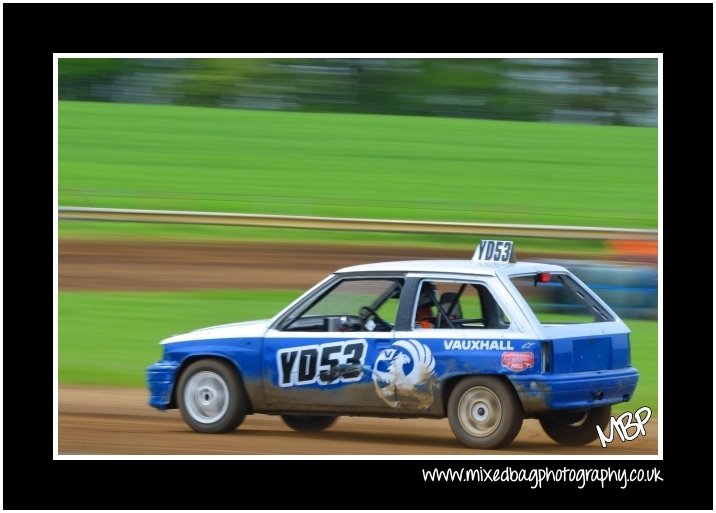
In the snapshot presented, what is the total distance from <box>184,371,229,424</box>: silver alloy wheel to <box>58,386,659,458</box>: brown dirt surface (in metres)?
0.20

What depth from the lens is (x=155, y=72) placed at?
797 inches

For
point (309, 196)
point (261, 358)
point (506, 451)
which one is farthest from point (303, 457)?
point (309, 196)

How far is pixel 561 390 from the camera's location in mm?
8414

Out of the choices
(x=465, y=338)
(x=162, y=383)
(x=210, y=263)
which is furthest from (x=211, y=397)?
(x=210, y=263)

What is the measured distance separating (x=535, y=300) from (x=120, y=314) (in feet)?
20.5

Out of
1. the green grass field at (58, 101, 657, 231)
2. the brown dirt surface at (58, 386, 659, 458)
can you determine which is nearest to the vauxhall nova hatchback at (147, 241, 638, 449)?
the brown dirt surface at (58, 386, 659, 458)

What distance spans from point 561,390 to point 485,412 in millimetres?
689

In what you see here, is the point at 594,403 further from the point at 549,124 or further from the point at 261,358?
the point at 549,124

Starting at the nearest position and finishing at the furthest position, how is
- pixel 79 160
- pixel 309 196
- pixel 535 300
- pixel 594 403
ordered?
pixel 594 403, pixel 535 300, pixel 309 196, pixel 79 160

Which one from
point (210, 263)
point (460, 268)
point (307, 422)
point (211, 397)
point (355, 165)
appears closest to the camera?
point (460, 268)

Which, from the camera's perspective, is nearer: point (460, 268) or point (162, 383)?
point (460, 268)

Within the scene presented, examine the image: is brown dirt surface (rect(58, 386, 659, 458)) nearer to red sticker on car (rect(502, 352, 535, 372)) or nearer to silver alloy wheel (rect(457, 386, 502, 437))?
silver alloy wheel (rect(457, 386, 502, 437))

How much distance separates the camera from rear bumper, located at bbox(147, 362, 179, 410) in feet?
32.3
